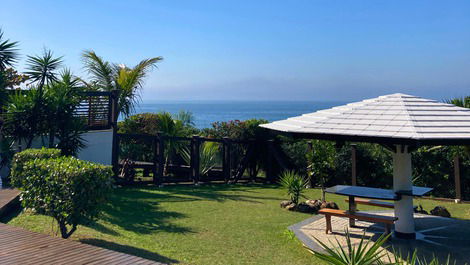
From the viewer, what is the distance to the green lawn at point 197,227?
6.27 metres

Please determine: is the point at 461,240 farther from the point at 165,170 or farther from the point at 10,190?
the point at 165,170

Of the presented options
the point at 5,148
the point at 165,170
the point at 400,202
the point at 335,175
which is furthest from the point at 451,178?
the point at 5,148

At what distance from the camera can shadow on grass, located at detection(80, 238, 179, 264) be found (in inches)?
229

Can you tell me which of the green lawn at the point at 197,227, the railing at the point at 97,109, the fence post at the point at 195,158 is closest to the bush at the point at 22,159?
the green lawn at the point at 197,227

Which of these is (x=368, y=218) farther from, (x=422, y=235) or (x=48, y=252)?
(x=48, y=252)

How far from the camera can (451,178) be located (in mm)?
12875

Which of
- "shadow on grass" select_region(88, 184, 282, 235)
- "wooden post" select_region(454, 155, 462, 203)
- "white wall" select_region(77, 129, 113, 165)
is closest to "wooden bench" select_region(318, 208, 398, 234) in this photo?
"shadow on grass" select_region(88, 184, 282, 235)

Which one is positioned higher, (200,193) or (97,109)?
(97,109)

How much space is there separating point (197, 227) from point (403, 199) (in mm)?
3794

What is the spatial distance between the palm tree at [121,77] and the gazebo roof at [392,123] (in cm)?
1025

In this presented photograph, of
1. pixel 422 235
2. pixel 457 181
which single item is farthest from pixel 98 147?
pixel 457 181

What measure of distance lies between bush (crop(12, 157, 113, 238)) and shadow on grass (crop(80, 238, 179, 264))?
0.46m

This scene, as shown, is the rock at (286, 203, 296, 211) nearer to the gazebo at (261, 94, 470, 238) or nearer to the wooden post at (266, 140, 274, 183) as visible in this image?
the gazebo at (261, 94, 470, 238)

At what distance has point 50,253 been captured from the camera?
478cm
